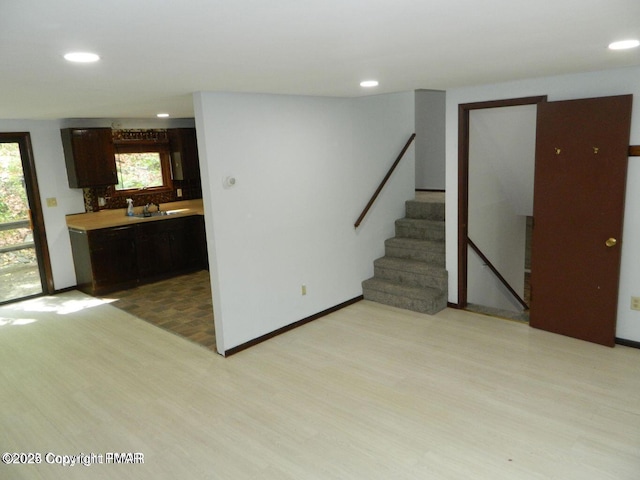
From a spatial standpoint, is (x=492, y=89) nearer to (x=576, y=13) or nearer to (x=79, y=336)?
(x=576, y=13)

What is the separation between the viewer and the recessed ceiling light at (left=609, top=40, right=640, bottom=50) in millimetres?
2492

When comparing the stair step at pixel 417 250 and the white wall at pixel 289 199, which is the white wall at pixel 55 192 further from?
the stair step at pixel 417 250

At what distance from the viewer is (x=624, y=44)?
255 cm

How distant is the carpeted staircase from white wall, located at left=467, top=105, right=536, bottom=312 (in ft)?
1.30

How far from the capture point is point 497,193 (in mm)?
5355

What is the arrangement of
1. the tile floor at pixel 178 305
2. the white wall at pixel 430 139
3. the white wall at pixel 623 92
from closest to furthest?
the white wall at pixel 623 92 < the tile floor at pixel 178 305 < the white wall at pixel 430 139

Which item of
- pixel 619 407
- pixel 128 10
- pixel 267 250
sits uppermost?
pixel 128 10

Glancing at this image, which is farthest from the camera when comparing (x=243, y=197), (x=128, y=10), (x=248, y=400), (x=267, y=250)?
(x=267, y=250)

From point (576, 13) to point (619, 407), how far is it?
2481 millimetres

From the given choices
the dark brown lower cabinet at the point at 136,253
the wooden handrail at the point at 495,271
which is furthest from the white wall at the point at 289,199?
the dark brown lower cabinet at the point at 136,253

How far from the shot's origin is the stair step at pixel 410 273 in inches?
195

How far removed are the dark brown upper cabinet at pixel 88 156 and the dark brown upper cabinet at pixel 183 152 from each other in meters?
0.99

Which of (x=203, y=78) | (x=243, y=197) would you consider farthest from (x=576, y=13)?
(x=243, y=197)

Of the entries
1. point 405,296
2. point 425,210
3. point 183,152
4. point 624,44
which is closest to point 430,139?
point 425,210
